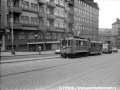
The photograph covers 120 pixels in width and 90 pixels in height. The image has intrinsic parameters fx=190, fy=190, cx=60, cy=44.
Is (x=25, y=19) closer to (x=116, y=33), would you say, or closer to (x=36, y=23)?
(x=36, y=23)

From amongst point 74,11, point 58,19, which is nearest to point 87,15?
point 74,11

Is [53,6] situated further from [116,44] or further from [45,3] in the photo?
[116,44]

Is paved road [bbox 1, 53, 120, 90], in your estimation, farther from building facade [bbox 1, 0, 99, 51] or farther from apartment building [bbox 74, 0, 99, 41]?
apartment building [bbox 74, 0, 99, 41]

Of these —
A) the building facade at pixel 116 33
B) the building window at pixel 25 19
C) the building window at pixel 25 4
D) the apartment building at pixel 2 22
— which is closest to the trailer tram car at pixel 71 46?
the apartment building at pixel 2 22

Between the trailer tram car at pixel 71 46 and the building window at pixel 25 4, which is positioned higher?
the building window at pixel 25 4

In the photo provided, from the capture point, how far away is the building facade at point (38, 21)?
39156 mm

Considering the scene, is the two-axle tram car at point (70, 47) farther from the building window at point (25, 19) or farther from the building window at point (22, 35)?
the building window at point (25, 19)

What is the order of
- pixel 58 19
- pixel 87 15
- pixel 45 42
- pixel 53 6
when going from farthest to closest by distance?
1. pixel 87 15
2. pixel 58 19
3. pixel 53 6
4. pixel 45 42

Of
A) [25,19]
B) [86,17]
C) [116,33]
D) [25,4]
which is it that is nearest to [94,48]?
[25,19]

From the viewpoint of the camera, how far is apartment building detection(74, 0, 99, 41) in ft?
232

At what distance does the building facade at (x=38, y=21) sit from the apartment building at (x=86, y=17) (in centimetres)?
37

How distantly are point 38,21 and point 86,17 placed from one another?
35.7 meters

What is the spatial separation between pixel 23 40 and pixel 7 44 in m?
5.02

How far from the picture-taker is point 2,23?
1453 inches
